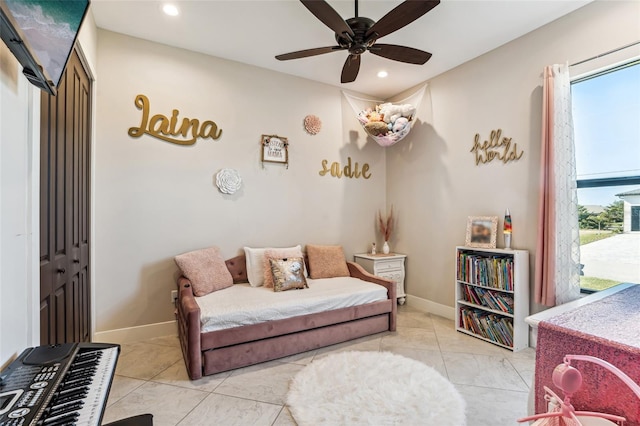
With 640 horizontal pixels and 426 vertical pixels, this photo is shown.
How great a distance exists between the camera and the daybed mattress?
8.00 feet

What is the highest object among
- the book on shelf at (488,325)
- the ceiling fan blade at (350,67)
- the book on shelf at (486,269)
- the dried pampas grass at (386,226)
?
the ceiling fan blade at (350,67)

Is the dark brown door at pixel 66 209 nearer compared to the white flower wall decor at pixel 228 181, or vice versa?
the dark brown door at pixel 66 209

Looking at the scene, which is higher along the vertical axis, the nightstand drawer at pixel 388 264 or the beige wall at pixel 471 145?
the beige wall at pixel 471 145

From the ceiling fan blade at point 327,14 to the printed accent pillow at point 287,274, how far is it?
86.7 inches

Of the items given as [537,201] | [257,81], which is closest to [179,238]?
[257,81]

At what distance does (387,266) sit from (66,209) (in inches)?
132

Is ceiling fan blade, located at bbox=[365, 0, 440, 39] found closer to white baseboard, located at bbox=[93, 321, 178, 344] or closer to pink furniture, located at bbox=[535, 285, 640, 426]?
pink furniture, located at bbox=[535, 285, 640, 426]

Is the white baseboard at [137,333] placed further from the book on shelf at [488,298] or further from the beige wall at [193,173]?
the book on shelf at [488,298]

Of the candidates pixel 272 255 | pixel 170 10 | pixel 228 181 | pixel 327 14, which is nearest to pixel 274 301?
pixel 272 255

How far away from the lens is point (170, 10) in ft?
8.45

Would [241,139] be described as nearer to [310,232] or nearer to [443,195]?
[310,232]

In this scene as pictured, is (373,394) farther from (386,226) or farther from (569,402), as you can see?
(386,226)

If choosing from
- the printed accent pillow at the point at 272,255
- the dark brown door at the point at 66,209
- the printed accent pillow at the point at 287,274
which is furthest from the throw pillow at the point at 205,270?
the dark brown door at the point at 66,209

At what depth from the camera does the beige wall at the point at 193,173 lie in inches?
114
